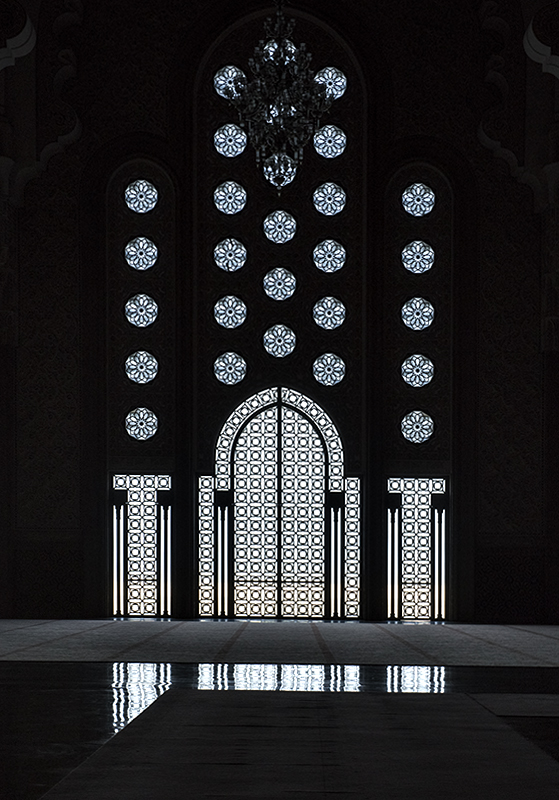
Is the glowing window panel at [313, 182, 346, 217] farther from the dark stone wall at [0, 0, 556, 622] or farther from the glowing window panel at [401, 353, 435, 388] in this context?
the glowing window panel at [401, 353, 435, 388]

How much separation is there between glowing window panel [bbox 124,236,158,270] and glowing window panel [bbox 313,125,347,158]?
5.95 feet

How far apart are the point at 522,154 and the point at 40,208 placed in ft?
→ 14.5

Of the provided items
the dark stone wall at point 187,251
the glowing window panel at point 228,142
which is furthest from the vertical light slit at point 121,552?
the glowing window panel at point 228,142

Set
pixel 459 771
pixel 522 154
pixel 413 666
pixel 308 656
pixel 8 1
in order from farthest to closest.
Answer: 1. pixel 522 154
2. pixel 8 1
3. pixel 308 656
4. pixel 413 666
5. pixel 459 771

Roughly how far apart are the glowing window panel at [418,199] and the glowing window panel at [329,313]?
110 cm

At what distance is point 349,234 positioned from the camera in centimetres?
941

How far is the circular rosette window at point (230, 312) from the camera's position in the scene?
30.9 ft

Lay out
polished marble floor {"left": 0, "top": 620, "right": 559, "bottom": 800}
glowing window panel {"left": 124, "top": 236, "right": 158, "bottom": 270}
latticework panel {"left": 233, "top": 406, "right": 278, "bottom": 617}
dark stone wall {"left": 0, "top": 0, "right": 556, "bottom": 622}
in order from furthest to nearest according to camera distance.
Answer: glowing window panel {"left": 124, "top": 236, "right": 158, "bottom": 270} → latticework panel {"left": 233, "top": 406, "right": 278, "bottom": 617} → dark stone wall {"left": 0, "top": 0, "right": 556, "bottom": 622} → polished marble floor {"left": 0, "top": 620, "right": 559, "bottom": 800}

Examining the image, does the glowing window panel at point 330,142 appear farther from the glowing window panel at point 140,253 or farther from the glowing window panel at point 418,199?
the glowing window panel at point 140,253

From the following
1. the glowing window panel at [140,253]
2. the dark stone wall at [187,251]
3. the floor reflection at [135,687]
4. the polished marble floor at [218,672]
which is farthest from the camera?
the glowing window panel at [140,253]

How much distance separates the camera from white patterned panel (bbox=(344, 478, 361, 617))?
9250 millimetres

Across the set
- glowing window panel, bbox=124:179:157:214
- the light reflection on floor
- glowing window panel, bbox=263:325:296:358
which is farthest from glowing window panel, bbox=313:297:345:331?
the light reflection on floor

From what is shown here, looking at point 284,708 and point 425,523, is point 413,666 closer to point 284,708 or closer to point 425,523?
point 284,708

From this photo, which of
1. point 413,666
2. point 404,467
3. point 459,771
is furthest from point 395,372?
point 459,771
